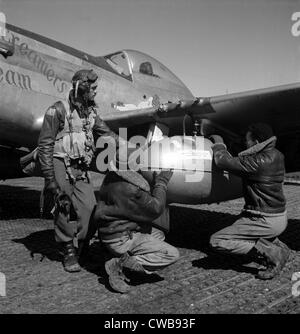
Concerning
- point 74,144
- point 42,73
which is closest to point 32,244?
point 74,144

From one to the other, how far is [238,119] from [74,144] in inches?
75.5

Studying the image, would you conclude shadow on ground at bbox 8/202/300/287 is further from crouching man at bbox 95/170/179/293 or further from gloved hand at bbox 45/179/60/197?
gloved hand at bbox 45/179/60/197

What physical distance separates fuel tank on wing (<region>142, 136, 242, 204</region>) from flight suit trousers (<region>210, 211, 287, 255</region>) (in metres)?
0.57

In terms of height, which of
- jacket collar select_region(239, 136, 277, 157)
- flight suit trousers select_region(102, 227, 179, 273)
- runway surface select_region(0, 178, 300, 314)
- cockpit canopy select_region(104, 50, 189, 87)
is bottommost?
runway surface select_region(0, 178, 300, 314)

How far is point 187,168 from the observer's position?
12.7ft

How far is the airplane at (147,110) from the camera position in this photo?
12.8 feet

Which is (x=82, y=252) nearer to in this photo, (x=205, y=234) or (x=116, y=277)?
(x=116, y=277)

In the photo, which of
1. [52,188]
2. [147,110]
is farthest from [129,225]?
[147,110]

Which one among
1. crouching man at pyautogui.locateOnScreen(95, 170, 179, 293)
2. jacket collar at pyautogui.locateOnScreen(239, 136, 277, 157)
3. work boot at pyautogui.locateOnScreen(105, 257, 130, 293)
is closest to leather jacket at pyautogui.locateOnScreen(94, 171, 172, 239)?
crouching man at pyautogui.locateOnScreen(95, 170, 179, 293)

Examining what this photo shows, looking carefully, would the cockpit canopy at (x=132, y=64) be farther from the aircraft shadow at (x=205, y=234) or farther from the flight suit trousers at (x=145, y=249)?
the flight suit trousers at (x=145, y=249)

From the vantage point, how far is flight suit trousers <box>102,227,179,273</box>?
299cm

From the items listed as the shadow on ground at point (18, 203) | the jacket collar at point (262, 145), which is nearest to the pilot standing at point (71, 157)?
the jacket collar at point (262, 145)

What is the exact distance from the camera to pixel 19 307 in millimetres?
2633

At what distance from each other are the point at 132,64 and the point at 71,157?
118 inches
